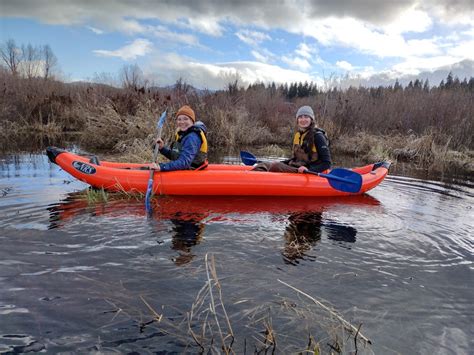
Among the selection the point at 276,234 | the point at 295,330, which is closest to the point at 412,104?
the point at 276,234

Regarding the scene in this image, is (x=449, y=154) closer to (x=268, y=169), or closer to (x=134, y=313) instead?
(x=268, y=169)

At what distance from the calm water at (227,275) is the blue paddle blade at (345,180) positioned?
0.79m

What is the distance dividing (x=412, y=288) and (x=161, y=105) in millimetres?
8604

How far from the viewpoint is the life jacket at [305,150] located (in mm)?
6559

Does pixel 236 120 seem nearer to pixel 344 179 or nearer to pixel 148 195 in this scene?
A: pixel 344 179

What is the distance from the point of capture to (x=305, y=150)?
667 cm

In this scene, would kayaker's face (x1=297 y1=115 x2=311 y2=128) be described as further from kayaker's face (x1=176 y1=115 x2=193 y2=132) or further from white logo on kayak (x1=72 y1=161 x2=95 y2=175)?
white logo on kayak (x1=72 y1=161 x2=95 y2=175)

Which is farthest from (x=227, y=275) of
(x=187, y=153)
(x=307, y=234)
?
(x=187, y=153)

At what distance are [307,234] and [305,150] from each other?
248 cm

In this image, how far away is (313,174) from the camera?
20.9 feet

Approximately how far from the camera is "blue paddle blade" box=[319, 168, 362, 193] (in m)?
6.30

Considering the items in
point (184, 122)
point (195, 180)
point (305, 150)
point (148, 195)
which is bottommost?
point (148, 195)

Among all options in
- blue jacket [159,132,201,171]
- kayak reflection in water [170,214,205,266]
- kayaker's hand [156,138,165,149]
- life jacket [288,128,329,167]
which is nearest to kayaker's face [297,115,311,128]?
life jacket [288,128,329,167]

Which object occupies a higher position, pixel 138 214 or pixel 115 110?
pixel 115 110
